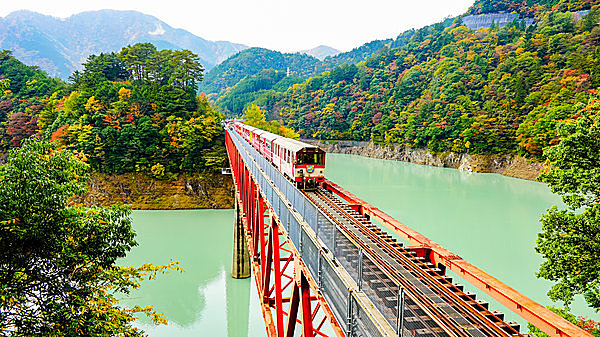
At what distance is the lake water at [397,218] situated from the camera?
52.3ft

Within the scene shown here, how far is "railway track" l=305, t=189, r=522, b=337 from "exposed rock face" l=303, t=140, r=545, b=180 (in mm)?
33129

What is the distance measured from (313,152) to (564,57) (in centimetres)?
4971

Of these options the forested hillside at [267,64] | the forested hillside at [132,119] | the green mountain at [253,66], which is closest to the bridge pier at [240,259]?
the forested hillside at [132,119]

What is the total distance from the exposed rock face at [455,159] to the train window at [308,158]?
28190mm

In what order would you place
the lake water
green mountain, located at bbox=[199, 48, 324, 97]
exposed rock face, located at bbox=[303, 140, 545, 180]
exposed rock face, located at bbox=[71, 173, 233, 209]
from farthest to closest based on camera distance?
green mountain, located at bbox=[199, 48, 324, 97]
exposed rock face, located at bbox=[303, 140, 545, 180]
exposed rock face, located at bbox=[71, 173, 233, 209]
the lake water

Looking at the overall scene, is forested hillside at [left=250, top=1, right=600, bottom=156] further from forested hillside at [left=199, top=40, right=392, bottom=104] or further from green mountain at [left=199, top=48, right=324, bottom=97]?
green mountain at [left=199, top=48, right=324, bottom=97]

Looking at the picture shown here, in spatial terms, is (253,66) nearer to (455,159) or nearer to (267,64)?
(267,64)

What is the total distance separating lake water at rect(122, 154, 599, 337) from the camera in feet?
52.3

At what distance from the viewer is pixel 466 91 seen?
196 feet

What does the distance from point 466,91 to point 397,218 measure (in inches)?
1644

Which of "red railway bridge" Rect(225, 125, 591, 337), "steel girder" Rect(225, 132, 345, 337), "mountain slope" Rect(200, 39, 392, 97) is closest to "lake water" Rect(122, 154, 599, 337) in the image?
"steel girder" Rect(225, 132, 345, 337)

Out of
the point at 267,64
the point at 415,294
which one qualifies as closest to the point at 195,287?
the point at 415,294

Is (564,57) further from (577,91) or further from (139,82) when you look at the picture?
(139,82)

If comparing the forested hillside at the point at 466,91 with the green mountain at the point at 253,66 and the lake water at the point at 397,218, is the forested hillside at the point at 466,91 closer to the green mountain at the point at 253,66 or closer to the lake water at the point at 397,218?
the lake water at the point at 397,218
